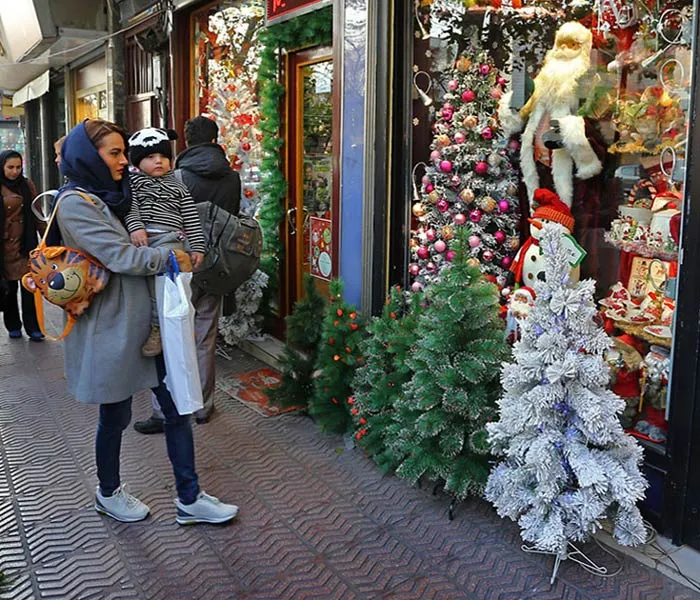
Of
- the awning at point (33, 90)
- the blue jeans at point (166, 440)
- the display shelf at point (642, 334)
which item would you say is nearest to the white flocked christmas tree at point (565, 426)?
the display shelf at point (642, 334)

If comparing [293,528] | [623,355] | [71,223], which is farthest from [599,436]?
[71,223]

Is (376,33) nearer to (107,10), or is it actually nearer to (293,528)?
(293,528)

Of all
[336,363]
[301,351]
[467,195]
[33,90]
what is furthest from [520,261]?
[33,90]

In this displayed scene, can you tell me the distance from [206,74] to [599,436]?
247 inches

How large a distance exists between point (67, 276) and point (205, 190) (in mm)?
1839

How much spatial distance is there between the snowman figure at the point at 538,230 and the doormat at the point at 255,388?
1.79 metres

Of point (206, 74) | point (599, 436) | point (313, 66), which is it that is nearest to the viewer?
point (599, 436)

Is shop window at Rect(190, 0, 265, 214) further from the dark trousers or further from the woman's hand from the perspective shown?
the woman's hand

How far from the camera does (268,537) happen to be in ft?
12.2

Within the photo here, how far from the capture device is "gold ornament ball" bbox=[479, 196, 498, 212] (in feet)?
15.2

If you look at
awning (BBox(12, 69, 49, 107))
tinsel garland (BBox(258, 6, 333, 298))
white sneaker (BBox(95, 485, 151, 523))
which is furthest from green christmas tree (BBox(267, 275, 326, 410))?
awning (BBox(12, 69, 49, 107))

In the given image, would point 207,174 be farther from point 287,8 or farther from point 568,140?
point 568,140

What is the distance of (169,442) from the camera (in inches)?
146

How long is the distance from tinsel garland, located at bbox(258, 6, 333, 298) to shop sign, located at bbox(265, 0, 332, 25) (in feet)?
1.20
